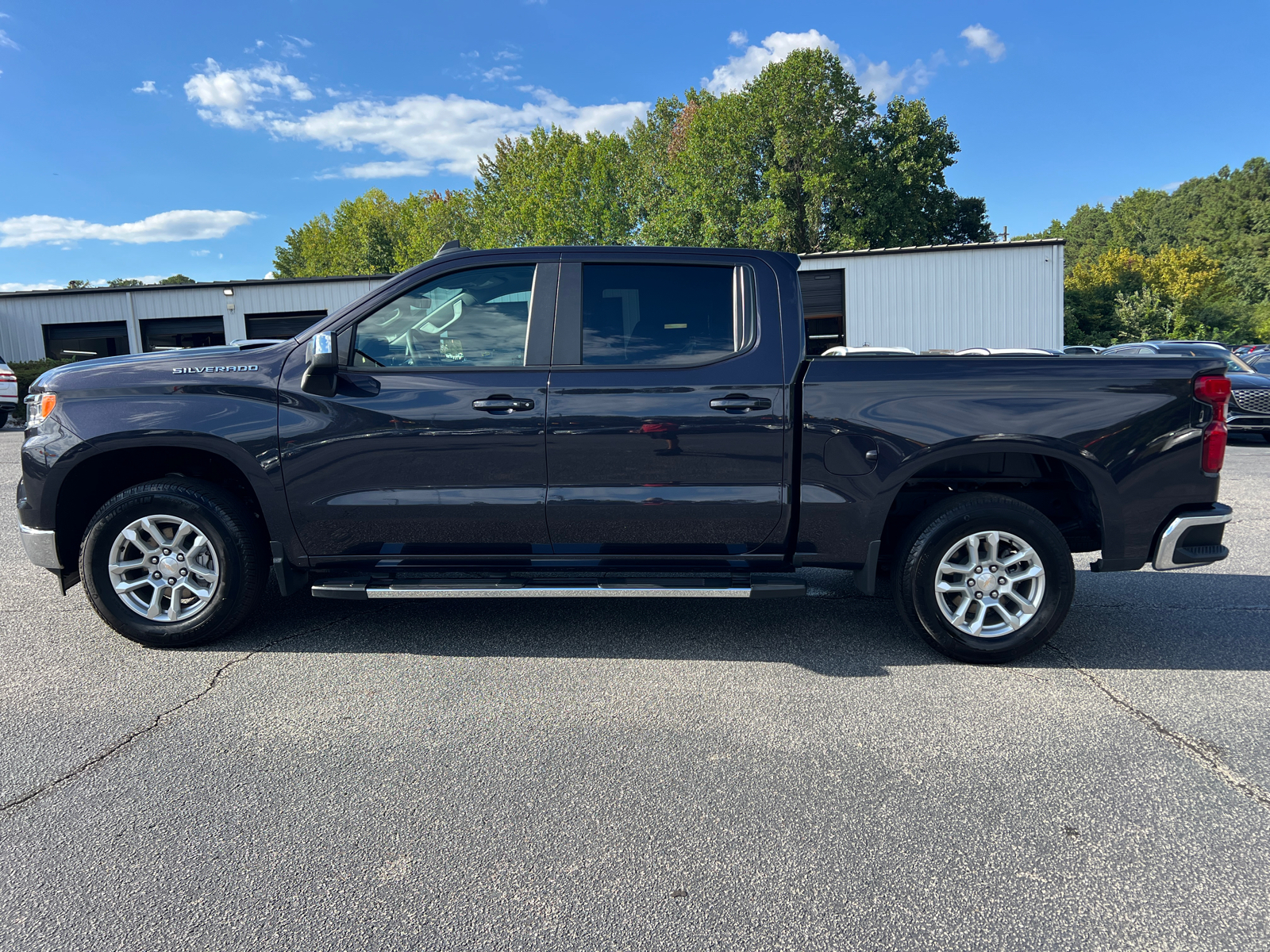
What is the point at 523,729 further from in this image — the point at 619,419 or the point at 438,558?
the point at 619,419

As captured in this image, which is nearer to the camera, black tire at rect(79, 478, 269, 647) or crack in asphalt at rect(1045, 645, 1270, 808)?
crack in asphalt at rect(1045, 645, 1270, 808)

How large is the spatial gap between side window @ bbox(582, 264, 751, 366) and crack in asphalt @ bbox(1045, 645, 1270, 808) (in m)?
2.32

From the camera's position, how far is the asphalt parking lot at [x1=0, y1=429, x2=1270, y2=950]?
215 centimetres

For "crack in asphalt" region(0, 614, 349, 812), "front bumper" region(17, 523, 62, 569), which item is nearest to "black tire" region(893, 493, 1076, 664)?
"crack in asphalt" region(0, 614, 349, 812)

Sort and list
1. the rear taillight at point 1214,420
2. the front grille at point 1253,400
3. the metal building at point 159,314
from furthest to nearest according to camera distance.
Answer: the metal building at point 159,314 < the front grille at point 1253,400 < the rear taillight at point 1214,420

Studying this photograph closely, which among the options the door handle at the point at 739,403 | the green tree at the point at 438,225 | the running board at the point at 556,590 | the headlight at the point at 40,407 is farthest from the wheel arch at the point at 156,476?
the green tree at the point at 438,225

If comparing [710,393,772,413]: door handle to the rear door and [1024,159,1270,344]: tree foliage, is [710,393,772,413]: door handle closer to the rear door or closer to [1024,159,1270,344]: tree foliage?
the rear door

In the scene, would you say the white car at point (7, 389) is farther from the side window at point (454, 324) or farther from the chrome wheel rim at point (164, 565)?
the side window at point (454, 324)

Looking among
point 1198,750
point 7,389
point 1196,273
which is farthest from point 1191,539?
point 1196,273

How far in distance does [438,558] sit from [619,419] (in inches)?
46.1

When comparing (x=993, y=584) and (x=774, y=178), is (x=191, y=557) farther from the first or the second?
(x=774, y=178)

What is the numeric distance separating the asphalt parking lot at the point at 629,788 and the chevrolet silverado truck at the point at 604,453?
406 mm

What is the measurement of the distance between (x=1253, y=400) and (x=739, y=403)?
13.7 metres

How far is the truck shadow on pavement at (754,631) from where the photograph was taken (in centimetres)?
406
